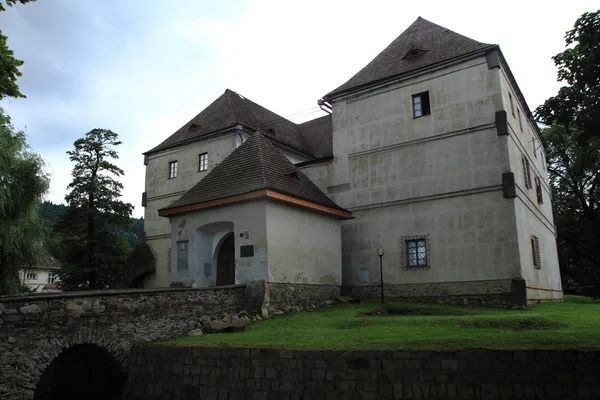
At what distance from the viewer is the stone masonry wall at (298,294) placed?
49.8 ft

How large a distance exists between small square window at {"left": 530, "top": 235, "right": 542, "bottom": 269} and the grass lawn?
7598 millimetres

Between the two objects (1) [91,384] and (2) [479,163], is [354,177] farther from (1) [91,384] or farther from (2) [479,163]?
(1) [91,384]

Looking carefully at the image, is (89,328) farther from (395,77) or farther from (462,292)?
(395,77)

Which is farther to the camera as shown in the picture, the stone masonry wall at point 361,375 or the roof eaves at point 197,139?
the roof eaves at point 197,139

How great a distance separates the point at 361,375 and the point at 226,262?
A: 9.36 metres

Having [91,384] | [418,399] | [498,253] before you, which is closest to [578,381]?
[418,399]

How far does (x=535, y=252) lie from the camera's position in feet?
63.9

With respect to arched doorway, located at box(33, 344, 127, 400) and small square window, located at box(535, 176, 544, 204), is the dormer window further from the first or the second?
arched doorway, located at box(33, 344, 127, 400)

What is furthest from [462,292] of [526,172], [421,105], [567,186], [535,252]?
[567,186]

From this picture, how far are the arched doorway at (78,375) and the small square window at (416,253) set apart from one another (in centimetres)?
1135

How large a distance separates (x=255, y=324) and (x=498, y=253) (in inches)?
361

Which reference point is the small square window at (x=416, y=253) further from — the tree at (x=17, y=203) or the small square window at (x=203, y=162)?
the tree at (x=17, y=203)

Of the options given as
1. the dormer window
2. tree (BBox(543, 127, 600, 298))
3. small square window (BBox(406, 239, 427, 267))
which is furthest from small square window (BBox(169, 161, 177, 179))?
tree (BBox(543, 127, 600, 298))

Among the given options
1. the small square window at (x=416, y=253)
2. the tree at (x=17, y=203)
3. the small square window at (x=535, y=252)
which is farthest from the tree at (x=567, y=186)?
the tree at (x=17, y=203)
